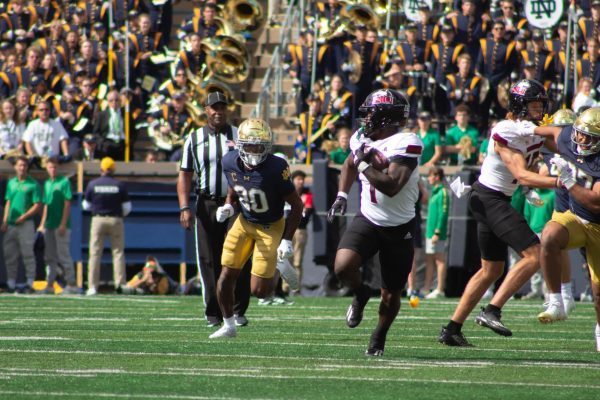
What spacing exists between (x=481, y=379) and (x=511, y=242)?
198cm

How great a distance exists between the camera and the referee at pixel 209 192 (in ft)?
31.4

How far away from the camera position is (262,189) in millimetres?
8641

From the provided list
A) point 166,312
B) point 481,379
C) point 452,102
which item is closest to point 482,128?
point 452,102

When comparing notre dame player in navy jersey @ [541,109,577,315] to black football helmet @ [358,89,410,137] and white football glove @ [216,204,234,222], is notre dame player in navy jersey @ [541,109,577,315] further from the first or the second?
white football glove @ [216,204,234,222]

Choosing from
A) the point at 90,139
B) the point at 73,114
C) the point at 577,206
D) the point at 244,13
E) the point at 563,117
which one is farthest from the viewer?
the point at 244,13

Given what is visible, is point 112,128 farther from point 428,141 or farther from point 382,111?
point 382,111

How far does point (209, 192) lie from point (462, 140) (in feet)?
21.6

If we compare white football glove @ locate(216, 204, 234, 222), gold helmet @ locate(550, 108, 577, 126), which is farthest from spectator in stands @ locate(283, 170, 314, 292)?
white football glove @ locate(216, 204, 234, 222)

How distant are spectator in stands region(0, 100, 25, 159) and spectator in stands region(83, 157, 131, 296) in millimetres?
1842

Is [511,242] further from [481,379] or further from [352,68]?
[352,68]

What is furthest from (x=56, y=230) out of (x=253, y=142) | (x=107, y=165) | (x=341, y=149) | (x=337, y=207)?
(x=337, y=207)

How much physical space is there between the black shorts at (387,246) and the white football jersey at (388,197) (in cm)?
5

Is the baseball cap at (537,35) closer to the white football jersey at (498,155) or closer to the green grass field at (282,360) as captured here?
the green grass field at (282,360)

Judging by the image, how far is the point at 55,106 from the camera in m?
18.9
